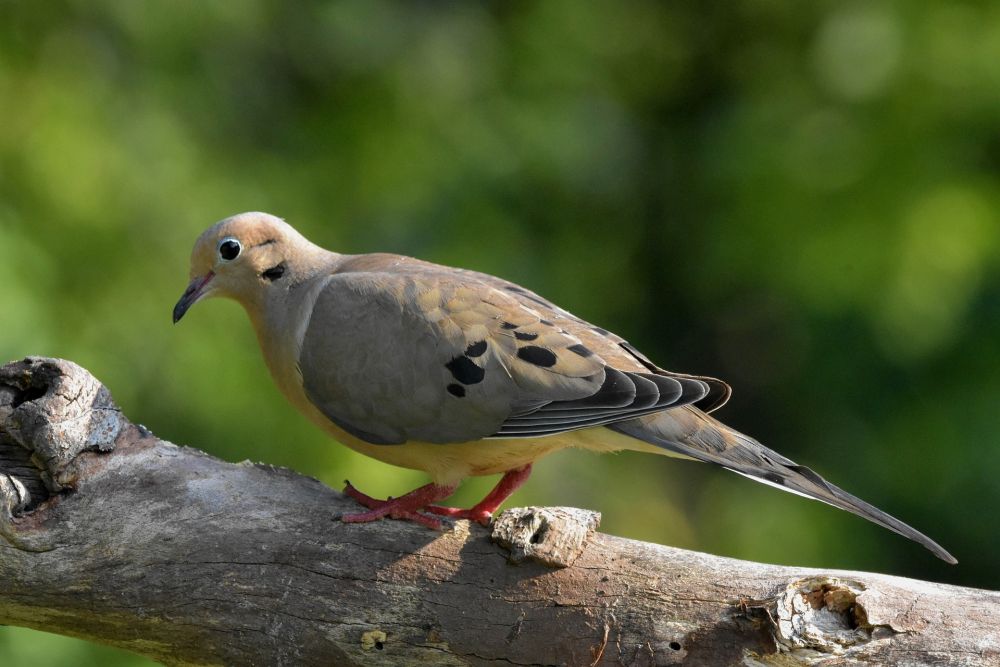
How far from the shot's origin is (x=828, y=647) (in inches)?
102

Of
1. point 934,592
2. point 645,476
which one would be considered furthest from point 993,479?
point 934,592

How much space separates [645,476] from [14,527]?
386 centimetres

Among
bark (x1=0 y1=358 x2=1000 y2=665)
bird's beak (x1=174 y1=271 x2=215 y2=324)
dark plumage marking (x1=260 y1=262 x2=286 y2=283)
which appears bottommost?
bark (x1=0 y1=358 x2=1000 y2=665)

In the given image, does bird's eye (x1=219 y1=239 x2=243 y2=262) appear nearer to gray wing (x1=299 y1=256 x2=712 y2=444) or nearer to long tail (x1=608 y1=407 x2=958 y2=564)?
gray wing (x1=299 y1=256 x2=712 y2=444)

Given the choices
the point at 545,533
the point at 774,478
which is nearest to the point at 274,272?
the point at 545,533

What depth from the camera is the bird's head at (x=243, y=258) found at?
12.1 ft

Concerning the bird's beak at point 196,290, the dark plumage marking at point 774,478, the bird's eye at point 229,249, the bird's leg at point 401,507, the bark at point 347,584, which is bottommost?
the bark at point 347,584

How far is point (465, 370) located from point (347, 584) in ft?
2.11

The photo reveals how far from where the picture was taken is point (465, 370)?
3.19 meters

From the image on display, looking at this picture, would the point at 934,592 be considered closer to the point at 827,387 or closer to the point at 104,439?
the point at 104,439

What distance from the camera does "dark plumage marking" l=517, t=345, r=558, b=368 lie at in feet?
10.5

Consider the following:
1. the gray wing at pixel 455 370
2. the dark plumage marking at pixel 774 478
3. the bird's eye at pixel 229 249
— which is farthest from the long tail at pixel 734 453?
the bird's eye at pixel 229 249

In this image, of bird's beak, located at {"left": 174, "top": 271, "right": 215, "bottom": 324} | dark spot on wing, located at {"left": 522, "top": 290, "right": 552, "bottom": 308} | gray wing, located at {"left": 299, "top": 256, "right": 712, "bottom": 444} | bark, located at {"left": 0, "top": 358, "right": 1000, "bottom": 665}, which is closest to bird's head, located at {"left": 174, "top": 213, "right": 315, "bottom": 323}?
bird's beak, located at {"left": 174, "top": 271, "right": 215, "bottom": 324}

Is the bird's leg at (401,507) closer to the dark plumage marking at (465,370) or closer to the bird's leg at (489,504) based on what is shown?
the bird's leg at (489,504)
